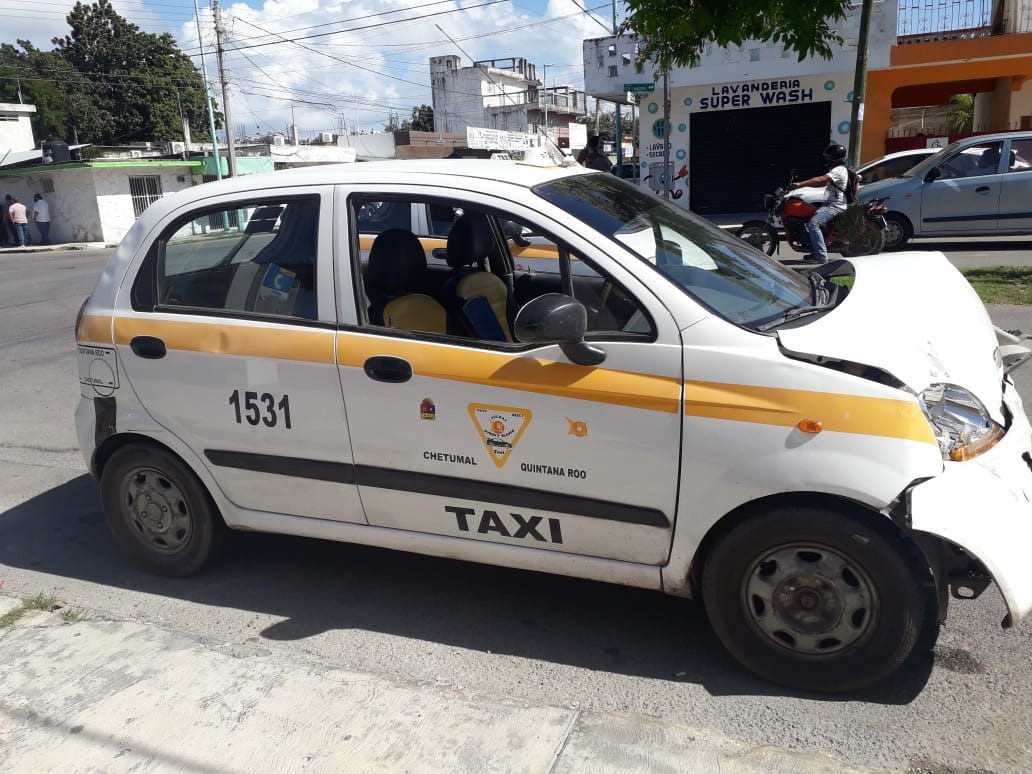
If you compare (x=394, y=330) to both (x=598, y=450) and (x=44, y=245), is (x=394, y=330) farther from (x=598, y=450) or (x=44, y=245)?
(x=44, y=245)

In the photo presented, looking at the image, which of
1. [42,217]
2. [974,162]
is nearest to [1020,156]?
[974,162]

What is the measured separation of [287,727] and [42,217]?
33881 mm

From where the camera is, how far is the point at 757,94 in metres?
22.7

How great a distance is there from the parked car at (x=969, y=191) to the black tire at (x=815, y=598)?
1214cm

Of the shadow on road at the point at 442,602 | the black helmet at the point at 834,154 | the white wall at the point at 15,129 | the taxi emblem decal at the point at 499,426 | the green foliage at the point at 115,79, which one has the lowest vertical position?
the shadow on road at the point at 442,602

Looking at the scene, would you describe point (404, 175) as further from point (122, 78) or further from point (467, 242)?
point (122, 78)

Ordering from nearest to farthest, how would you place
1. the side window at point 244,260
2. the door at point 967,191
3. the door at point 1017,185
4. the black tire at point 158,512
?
the side window at point 244,260 → the black tire at point 158,512 → the door at point 1017,185 → the door at point 967,191

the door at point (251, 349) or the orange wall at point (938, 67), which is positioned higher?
the orange wall at point (938, 67)

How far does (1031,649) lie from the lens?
10.9ft

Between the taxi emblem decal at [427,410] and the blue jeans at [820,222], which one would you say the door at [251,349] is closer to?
the taxi emblem decal at [427,410]

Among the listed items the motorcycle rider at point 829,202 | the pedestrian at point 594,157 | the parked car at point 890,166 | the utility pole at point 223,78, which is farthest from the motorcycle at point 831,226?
the utility pole at point 223,78

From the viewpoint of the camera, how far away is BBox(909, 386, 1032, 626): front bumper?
9.03ft

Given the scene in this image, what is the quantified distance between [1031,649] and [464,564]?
232 cm

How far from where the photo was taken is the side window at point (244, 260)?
3.74 metres
